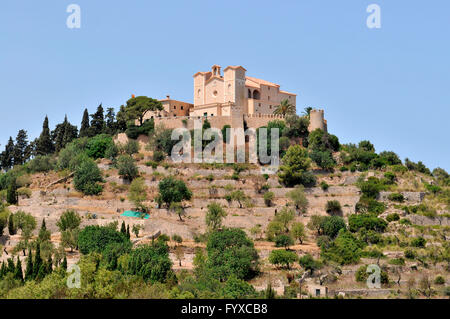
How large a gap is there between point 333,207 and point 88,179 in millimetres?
18165

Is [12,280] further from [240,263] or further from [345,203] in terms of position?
[345,203]

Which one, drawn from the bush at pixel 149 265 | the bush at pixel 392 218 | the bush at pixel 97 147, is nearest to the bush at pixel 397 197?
the bush at pixel 392 218

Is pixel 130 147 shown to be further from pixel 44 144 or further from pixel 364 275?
pixel 364 275

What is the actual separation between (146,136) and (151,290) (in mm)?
27406

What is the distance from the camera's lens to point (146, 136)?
191ft

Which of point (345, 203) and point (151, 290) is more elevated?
point (345, 203)

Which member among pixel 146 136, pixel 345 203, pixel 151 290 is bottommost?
pixel 151 290

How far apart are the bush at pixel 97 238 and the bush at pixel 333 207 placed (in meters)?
14.3

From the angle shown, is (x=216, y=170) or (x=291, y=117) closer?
(x=216, y=170)

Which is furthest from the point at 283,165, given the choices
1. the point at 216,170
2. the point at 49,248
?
the point at 49,248

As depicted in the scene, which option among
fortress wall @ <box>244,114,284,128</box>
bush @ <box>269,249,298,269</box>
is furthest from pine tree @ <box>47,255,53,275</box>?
fortress wall @ <box>244,114,284,128</box>

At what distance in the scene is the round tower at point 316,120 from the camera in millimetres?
57250

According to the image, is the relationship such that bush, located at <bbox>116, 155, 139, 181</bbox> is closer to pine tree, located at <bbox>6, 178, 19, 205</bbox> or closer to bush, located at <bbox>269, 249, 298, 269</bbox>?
pine tree, located at <bbox>6, 178, 19, 205</bbox>

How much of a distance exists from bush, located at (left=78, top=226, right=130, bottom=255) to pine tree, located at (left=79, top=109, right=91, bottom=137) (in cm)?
2269
